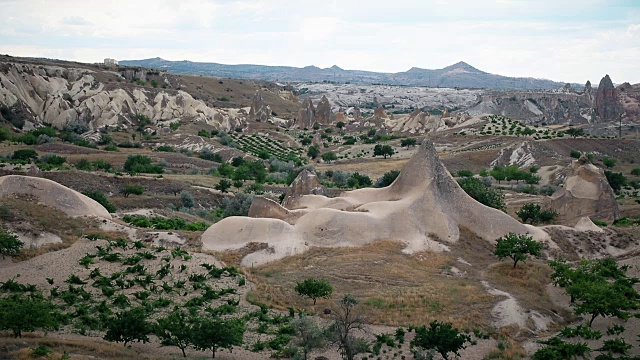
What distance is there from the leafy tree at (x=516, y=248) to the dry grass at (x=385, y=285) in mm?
2247

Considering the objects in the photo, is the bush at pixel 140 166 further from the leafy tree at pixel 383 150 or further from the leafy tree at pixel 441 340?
the leafy tree at pixel 441 340

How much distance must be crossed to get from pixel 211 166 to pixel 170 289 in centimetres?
4258

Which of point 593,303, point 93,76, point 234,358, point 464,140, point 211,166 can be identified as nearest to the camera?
point 234,358

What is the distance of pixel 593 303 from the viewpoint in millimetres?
24000

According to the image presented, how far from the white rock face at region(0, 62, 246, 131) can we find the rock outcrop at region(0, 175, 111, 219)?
1949 inches

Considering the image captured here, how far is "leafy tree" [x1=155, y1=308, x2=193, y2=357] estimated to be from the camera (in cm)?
1925

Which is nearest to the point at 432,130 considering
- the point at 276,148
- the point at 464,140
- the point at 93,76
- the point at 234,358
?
the point at 464,140

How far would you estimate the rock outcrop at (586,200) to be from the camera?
130 ft

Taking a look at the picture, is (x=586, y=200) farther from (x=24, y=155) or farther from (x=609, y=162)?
(x=24, y=155)

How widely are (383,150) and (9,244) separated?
57072 millimetres

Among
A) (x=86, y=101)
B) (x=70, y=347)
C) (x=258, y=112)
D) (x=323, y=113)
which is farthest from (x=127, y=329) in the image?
(x=323, y=113)

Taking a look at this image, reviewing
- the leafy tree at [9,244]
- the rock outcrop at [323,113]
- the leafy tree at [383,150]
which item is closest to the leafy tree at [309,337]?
the leafy tree at [9,244]

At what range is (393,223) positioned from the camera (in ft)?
102

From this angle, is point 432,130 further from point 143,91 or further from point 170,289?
point 170,289
